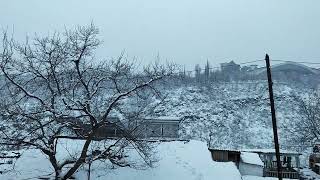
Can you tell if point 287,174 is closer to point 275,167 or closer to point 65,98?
point 275,167

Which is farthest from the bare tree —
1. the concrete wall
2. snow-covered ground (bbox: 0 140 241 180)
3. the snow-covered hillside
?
the snow-covered hillside

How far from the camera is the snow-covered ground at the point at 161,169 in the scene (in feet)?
66.2

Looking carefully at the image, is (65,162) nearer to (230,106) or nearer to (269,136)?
(269,136)

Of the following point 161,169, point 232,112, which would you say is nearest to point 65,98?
point 161,169

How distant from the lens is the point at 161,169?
21.0m

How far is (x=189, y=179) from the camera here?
19859mm

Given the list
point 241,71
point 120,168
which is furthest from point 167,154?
point 241,71

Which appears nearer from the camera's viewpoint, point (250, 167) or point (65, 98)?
point (65, 98)

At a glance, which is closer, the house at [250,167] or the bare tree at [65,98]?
the bare tree at [65,98]

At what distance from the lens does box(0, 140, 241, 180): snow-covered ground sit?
20172 mm

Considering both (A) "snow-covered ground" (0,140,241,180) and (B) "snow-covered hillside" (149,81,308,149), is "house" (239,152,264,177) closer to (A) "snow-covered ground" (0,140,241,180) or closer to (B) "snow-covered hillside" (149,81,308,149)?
(A) "snow-covered ground" (0,140,241,180)

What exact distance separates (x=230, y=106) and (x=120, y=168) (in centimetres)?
6502

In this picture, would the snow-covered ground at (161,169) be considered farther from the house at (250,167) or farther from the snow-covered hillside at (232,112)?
the snow-covered hillside at (232,112)

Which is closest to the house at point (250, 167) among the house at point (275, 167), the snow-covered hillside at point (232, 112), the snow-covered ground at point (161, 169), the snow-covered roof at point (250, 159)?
the snow-covered roof at point (250, 159)
